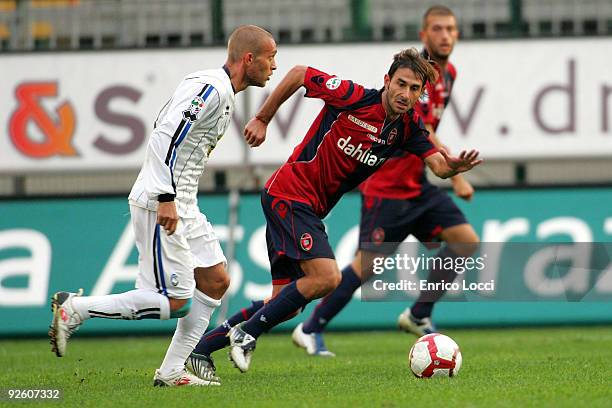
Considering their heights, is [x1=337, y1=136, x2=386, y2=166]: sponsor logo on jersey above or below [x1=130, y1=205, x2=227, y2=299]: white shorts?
above

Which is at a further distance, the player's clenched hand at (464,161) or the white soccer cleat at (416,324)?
the white soccer cleat at (416,324)

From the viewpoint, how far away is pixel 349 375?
25.1 ft

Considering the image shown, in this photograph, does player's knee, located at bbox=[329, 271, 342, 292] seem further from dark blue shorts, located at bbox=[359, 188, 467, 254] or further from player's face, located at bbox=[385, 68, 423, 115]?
dark blue shorts, located at bbox=[359, 188, 467, 254]

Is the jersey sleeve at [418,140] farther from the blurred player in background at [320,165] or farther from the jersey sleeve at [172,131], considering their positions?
the jersey sleeve at [172,131]

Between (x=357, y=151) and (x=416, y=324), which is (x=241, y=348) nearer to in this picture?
(x=357, y=151)

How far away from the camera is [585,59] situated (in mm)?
12969

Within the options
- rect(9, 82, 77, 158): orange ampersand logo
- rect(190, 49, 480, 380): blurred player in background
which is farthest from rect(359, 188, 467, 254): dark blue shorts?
rect(9, 82, 77, 158): orange ampersand logo

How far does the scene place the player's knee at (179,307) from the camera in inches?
267

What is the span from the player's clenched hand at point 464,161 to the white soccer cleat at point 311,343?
2.56 m

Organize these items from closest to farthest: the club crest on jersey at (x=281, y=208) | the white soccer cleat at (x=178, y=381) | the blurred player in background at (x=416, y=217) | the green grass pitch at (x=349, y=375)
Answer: the green grass pitch at (x=349, y=375)
the white soccer cleat at (x=178, y=381)
the club crest on jersey at (x=281, y=208)
the blurred player in background at (x=416, y=217)

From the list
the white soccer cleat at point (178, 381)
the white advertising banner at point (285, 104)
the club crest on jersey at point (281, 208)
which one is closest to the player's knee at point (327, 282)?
the club crest on jersey at point (281, 208)

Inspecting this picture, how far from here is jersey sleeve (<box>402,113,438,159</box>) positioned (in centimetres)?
781

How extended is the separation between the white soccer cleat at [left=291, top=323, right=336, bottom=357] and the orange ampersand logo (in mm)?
4443

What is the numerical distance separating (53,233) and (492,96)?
486 centimetres
